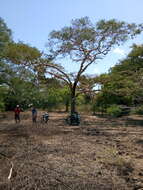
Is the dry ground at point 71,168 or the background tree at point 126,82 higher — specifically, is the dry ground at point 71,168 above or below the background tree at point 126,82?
below

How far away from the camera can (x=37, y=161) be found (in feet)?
24.0

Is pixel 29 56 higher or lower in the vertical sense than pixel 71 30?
lower

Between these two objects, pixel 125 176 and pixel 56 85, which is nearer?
pixel 125 176

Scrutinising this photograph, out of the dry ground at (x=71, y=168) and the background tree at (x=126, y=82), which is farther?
the background tree at (x=126, y=82)

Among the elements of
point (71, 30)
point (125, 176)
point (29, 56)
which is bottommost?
point (125, 176)

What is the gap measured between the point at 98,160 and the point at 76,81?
1515 cm

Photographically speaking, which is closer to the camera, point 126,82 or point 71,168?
point 71,168

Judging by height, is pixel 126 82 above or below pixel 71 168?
above

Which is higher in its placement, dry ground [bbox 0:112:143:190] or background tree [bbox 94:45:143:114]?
background tree [bbox 94:45:143:114]

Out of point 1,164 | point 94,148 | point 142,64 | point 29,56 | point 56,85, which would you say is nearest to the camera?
point 1,164

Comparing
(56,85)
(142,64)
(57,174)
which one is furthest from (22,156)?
(142,64)

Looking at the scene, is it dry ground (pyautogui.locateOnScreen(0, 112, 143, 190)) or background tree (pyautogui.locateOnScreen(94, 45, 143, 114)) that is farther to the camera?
background tree (pyautogui.locateOnScreen(94, 45, 143, 114))

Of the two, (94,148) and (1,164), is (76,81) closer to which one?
Answer: (94,148)

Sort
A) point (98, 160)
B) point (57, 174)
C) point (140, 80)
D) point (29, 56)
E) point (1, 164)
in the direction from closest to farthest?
point (57, 174) < point (1, 164) < point (98, 160) < point (140, 80) < point (29, 56)
